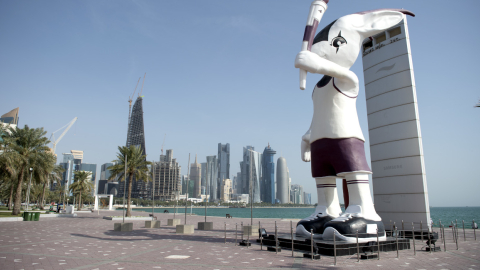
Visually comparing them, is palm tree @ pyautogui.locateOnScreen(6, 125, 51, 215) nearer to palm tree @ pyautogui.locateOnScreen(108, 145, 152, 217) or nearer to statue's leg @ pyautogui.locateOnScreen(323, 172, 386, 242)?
palm tree @ pyautogui.locateOnScreen(108, 145, 152, 217)

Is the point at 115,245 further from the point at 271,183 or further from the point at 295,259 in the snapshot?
the point at 271,183

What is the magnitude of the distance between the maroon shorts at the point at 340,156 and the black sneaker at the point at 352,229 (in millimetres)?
1687

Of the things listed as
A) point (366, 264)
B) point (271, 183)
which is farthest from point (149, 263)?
point (271, 183)

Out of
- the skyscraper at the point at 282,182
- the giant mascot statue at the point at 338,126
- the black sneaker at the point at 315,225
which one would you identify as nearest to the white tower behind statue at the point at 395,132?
the giant mascot statue at the point at 338,126

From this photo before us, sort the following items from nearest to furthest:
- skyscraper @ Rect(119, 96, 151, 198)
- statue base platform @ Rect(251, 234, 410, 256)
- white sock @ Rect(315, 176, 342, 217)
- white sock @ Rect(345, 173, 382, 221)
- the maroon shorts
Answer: statue base platform @ Rect(251, 234, 410, 256), white sock @ Rect(345, 173, 382, 221), the maroon shorts, white sock @ Rect(315, 176, 342, 217), skyscraper @ Rect(119, 96, 151, 198)

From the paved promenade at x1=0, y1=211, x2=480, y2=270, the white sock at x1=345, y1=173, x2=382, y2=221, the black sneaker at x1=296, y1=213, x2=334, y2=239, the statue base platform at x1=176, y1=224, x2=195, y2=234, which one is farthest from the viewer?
the statue base platform at x1=176, y1=224, x2=195, y2=234

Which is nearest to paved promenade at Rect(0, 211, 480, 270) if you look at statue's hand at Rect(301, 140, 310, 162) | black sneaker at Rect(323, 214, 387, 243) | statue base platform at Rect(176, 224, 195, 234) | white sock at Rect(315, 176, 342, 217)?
black sneaker at Rect(323, 214, 387, 243)

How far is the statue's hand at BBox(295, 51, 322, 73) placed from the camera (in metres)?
9.62

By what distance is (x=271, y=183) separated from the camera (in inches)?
6619

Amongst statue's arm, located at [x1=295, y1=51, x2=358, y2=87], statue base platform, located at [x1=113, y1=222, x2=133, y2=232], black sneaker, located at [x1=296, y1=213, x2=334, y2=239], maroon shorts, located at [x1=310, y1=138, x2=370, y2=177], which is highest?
statue's arm, located at [x1=295, y1=51, x2=358, y2=87]

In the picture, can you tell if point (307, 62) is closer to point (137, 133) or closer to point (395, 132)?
point (395, 132)

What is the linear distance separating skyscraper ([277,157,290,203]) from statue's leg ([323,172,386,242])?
14824 cm

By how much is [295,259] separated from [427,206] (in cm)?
823

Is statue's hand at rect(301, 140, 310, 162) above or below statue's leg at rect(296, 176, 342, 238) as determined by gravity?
above
